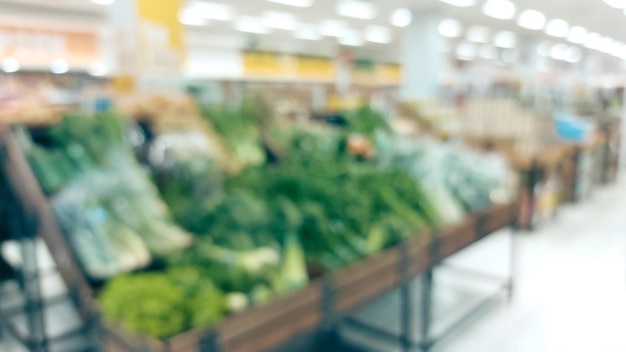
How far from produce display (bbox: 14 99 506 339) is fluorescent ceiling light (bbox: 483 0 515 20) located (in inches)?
348

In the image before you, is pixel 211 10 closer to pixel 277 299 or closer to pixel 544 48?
pixel 277 299

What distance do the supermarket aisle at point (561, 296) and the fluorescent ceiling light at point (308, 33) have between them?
951 centimetres

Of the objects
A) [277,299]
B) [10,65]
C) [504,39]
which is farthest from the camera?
[504,39]

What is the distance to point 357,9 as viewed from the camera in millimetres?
11023

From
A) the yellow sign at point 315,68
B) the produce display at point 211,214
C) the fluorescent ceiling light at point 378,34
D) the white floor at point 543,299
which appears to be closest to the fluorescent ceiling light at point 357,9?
the fluorescent ceiling light at point 378,34

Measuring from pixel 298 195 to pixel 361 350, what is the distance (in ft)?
3.61

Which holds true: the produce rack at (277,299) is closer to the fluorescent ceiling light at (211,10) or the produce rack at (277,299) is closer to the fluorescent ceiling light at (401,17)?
the fluorescent ceiling light at (211,10)

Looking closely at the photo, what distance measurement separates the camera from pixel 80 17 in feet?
36.2

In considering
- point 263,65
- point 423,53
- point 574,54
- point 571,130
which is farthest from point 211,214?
point 574,54

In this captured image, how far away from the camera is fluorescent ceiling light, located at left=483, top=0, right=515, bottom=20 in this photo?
10386mm

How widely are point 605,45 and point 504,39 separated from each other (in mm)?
5433

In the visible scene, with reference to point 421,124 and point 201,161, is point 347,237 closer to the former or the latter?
point 201,161

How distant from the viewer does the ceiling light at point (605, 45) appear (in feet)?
57.0

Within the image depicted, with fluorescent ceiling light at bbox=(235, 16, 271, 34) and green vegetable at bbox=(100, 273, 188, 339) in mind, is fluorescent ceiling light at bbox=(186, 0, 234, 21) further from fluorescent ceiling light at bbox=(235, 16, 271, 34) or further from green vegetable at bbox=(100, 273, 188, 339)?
green vegetable at bbox=(100, 273, 188, 339)
